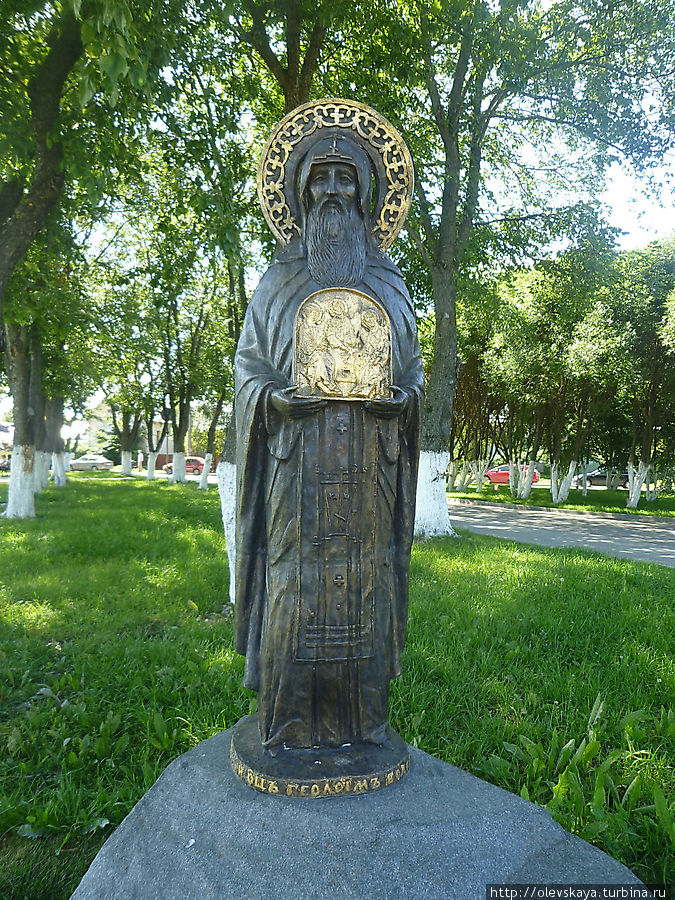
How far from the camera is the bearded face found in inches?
97.7

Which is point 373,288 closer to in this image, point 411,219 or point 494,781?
point 494,781

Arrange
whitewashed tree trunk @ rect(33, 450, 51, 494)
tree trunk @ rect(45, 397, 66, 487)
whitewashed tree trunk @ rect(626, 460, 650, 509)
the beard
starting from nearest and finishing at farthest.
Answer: the beard → whitewashed tree trunk @ rect(33, 450, 51, 494) → tree trunk @ rect(45, 397, 66, 487) → whitewashed tree trunk @ rect(626, 460, 650, 509)

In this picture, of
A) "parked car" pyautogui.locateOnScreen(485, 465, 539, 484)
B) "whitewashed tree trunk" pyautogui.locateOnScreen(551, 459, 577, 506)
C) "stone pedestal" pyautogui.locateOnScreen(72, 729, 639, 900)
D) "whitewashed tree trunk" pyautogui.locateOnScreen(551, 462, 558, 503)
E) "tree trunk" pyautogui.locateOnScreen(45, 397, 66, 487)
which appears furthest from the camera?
"parked car" pyautogui.locateOnScreen(485, 465, 539, 484)

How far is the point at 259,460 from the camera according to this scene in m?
2.52

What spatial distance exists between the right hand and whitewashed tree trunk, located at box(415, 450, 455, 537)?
7538mm

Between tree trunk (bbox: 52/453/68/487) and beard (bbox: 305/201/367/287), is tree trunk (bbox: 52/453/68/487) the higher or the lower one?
the lower one

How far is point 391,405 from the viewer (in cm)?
235

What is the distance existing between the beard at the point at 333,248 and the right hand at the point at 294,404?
1.72 ft

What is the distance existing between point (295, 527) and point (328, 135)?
A: 1.66 metres

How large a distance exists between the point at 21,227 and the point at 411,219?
241 inches

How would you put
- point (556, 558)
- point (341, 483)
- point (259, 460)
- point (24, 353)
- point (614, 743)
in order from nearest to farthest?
point (341, 483) < point (259, 460) < point (614, 743) < point (556, 558) < point (24, 353)

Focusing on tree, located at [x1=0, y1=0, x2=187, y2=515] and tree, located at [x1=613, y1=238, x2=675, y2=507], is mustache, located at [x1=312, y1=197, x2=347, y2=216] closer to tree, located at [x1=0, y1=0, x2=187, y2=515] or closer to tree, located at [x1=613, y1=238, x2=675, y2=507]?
tree, located at [x1=0, y1=0, x2=187, y2=515]

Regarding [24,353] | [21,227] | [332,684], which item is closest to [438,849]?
[332,684]

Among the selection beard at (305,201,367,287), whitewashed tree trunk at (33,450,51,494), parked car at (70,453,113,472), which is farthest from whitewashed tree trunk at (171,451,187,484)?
parked car at (70,453,113,472)
